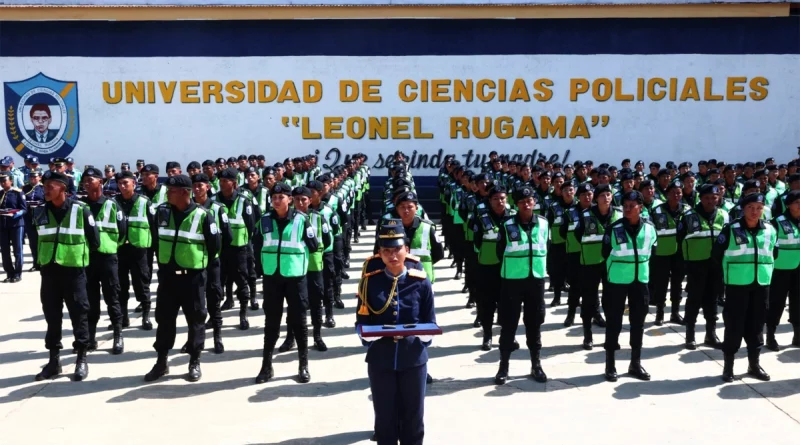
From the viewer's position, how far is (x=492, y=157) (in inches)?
867

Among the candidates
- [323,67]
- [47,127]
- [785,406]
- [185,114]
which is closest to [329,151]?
[323,67]

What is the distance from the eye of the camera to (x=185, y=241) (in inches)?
311

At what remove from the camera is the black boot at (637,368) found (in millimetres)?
7973

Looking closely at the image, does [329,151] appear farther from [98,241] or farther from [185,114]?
[98,241]

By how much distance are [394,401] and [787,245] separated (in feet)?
19.1

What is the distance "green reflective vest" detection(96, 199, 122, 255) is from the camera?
874 cm

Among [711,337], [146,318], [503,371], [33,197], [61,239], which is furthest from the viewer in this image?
[33,197]

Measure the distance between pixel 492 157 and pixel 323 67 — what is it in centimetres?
567

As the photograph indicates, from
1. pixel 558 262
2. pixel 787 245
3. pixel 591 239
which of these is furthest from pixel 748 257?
pixel 558 262

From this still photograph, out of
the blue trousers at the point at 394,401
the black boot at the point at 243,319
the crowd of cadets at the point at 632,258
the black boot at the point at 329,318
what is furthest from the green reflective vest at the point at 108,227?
the blue trousers at the point at 394,401

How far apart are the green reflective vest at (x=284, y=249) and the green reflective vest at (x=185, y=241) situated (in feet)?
1.95

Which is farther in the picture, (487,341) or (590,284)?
(590,284)

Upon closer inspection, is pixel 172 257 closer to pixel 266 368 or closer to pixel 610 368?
pixel 266 368

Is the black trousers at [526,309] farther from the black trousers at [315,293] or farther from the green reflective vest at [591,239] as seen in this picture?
the black trousers at [315,293]
